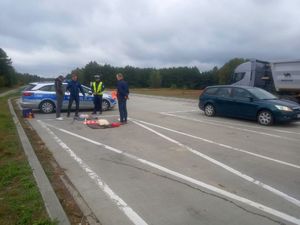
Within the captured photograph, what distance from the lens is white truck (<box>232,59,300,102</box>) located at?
706 inches

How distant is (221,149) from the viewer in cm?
793

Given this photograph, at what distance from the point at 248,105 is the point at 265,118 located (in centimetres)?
92

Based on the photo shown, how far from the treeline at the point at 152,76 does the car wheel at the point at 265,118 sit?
84.7 m

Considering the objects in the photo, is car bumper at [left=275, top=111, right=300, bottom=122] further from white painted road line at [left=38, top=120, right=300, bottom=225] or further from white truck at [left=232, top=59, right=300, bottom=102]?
white painted road line at [left=38, top=120, right=300, bottom=225]

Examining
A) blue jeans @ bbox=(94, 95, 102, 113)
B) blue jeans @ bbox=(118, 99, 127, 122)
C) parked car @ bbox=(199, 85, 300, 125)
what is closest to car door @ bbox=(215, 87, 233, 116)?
parked car @ bbox=(199, 85, 300, 125)

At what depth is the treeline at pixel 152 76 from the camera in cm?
9988

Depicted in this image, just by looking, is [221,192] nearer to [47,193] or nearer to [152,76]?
[47,193]

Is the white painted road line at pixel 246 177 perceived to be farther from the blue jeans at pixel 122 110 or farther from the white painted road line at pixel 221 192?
the blue jeans at pixel 122 110

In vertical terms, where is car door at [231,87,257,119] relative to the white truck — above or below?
below

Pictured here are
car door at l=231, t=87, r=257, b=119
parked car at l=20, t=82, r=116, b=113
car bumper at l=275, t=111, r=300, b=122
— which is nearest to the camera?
car bumper at l=275, t=111, r=300, b=122

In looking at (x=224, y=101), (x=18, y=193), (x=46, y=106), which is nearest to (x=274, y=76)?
(x=224, y=101)

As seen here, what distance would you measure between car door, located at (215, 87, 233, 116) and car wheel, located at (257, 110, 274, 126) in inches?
57.0

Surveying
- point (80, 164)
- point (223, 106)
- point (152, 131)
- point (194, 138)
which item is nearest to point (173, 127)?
point (152, 131)

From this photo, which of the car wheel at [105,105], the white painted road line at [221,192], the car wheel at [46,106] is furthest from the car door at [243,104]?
the car wheel at [46,106]
